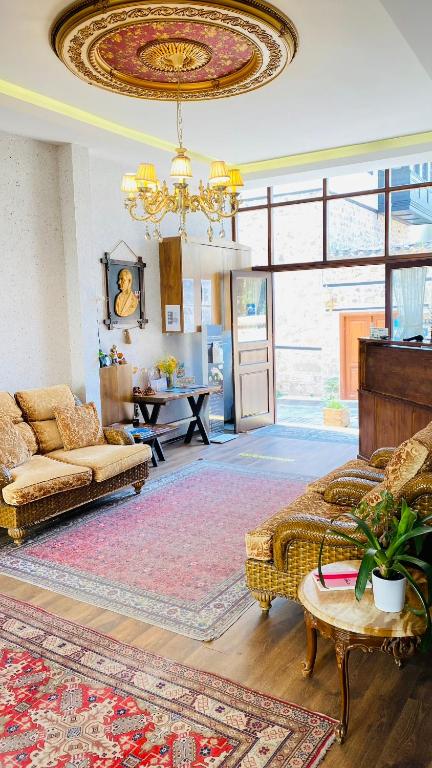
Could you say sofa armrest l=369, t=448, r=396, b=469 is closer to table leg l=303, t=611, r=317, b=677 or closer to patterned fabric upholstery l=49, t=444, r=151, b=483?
table leg l=303, t=611, r=317, b=677

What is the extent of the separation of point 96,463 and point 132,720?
2.63 metres

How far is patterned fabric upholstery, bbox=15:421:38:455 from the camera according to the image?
5023 mm

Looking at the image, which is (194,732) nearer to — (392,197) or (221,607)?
(221,607)

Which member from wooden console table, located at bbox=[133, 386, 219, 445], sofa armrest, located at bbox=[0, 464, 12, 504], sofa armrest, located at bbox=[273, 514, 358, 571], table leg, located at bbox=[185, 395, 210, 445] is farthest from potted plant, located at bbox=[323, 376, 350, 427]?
sofa armrest, located at bbox=[273, 514, 358, 571]

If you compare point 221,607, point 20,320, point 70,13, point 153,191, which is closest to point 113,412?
point 20,320

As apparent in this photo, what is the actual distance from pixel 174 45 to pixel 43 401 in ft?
9.98

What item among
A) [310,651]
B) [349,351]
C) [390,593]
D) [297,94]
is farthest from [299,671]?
[349,351]

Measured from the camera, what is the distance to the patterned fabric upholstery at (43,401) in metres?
5.20

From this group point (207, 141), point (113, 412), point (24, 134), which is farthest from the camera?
point (113, 412)

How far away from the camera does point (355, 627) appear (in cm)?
211

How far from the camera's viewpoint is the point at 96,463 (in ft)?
15.7

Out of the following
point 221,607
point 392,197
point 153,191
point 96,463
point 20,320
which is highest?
point 392,197

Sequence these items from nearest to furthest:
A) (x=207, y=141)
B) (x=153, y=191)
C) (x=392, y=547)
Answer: (x=392, y=547) < (x=153, y=191) < (x=207, y=141)

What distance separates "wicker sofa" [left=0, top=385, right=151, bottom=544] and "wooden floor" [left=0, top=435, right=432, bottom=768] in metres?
0.64
